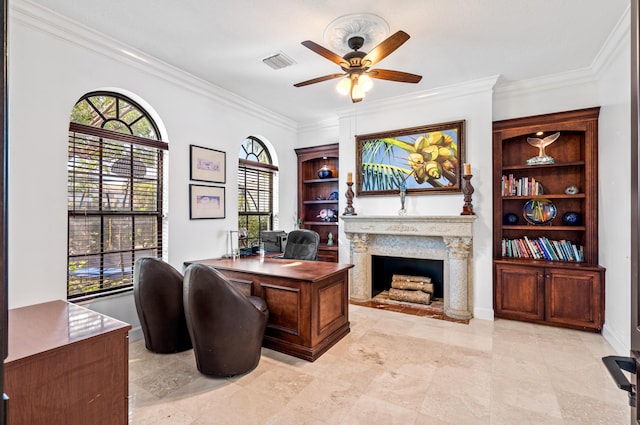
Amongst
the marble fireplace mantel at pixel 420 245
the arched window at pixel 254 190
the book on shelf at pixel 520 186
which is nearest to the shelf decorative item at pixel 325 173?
the arched window at pixel 254 190

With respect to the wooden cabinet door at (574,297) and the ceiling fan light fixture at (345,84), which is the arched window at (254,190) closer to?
the ceiling fan light fixture at (345,84)

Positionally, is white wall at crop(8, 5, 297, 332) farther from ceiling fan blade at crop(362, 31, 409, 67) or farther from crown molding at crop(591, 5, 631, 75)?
crown molding at crop(591, 5, 631, 75)

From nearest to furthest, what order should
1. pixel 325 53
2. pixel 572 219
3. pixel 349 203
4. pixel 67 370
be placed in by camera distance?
pixel 67 370, pixel 325 53, pixel 572 219, pixel 349 203

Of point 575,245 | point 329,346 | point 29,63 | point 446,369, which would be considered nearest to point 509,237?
point 575,245

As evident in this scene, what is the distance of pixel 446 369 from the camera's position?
2.55 m

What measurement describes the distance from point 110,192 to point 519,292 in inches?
177

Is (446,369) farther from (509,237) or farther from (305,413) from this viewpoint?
(509,237)

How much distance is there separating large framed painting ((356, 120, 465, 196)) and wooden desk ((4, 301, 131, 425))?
356cm

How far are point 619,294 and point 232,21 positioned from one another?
4185 mm

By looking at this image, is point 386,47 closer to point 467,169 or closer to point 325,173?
point 467,169

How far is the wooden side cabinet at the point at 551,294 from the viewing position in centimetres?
328

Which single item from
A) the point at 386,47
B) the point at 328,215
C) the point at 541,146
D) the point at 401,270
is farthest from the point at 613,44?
the point at 328,215

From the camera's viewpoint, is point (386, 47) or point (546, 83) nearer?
point (386, 47)

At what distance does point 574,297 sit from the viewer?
3.36 meters
